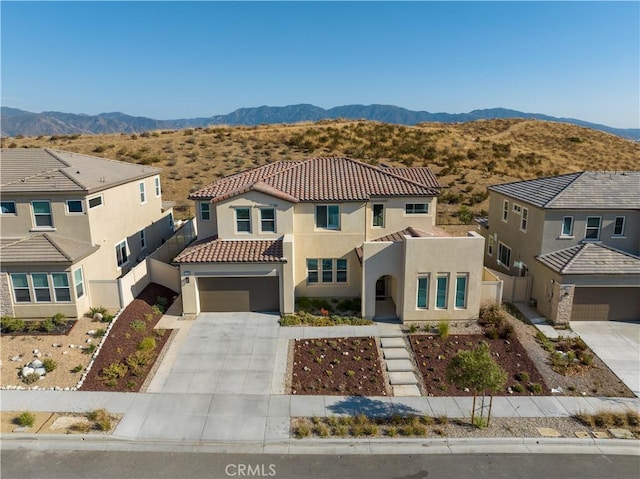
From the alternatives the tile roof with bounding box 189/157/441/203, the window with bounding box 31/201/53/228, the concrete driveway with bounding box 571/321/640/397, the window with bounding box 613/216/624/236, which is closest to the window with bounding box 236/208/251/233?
the tile roof with bounding box 189/157/441/203

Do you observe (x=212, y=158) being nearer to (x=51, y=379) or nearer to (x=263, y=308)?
(x=263, y=308)

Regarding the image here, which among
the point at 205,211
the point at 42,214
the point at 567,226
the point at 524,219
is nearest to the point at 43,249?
the point at 42,214

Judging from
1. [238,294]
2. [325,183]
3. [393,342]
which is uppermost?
[325,183]

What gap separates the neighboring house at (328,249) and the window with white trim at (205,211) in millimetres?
55

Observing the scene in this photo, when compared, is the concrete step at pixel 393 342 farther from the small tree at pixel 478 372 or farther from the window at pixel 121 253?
the window at pixel 121 253

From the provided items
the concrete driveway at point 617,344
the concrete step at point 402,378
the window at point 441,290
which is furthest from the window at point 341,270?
the concrete driveway at point 617,344

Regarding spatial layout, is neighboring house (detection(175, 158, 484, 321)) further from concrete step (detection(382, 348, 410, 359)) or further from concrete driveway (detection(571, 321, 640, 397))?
concrete driveway (detection(571, 321, 640, 397))

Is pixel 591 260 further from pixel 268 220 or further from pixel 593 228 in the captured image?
pixel 268 220

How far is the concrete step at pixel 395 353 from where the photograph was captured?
669 inches

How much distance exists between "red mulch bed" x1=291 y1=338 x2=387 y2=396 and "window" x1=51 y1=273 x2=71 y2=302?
10506 mm

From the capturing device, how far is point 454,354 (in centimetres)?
1716

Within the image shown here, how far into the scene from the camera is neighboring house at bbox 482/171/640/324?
64.4ft

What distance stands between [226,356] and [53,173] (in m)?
12.6

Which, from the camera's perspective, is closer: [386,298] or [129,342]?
[129,342]
